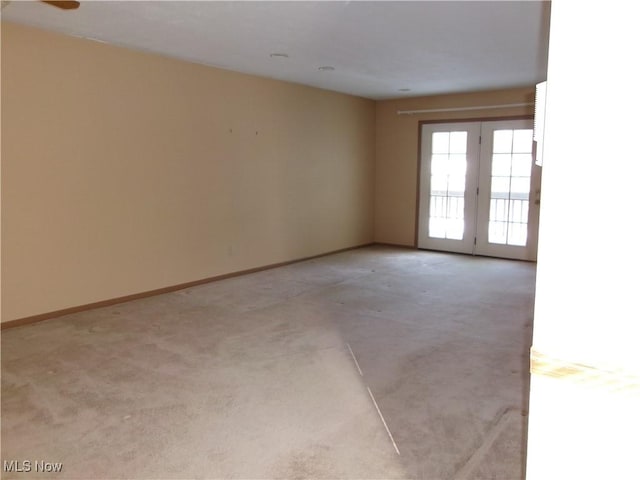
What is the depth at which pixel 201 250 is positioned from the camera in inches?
218

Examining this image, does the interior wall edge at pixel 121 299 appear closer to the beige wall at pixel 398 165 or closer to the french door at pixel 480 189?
the beige wall at pixel 398 165

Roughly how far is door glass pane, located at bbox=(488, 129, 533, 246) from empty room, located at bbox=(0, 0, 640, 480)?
3 cm

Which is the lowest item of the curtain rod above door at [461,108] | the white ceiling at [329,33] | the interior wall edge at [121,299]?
the interior wall edge at [121,299]

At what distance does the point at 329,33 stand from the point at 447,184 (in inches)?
164

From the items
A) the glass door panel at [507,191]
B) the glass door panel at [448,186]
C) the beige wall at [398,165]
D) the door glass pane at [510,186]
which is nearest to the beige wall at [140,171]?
the beige wall at [398,165]

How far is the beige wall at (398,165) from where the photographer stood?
25.2 feet

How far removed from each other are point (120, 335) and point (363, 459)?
94.4 inches

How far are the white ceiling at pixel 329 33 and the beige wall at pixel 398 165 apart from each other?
1850mm

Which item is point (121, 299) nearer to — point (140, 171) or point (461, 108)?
point (140, 171)

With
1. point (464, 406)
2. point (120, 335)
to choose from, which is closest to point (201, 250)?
point (120, 335)

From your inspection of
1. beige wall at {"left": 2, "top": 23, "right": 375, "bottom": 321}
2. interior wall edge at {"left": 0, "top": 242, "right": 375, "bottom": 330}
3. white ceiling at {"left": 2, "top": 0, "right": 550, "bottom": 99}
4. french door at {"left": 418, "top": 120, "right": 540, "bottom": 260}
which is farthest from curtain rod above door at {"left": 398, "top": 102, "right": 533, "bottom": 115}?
interior wall edge at {"left": 0, "top": 242, "right": 375, "bottom": 330}

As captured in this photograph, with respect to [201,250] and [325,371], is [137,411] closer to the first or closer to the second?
[325,371]

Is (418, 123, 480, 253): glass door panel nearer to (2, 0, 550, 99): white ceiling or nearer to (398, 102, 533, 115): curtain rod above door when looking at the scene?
(398, 102, 533, 115): curtain rod above door

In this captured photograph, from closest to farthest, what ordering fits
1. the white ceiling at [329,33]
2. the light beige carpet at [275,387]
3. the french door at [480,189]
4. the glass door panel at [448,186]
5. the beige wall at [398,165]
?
the light beige carpet at [275,387]
the white ceiling at [329,33]
the french door at [480,189]
the glass door panel at [448,186]
the beige wall at [398,165]
